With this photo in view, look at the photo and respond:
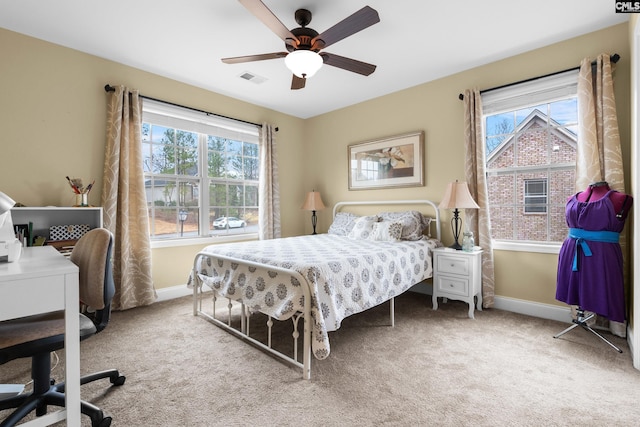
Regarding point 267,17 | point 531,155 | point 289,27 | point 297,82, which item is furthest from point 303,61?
point 531,155

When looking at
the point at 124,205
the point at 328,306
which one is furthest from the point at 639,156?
the point at 124,205

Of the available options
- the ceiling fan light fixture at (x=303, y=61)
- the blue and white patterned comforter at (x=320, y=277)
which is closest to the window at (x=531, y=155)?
the blue and white patterned comforter at (x=320, y=277)

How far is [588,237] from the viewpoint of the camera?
92.7 inches

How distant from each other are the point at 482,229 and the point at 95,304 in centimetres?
334

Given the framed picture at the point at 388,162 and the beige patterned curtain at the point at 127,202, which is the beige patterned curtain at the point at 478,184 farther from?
the beige patterned curtain at the point at 127,202

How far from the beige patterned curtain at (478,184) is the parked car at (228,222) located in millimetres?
3024

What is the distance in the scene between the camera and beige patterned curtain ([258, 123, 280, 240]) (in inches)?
175

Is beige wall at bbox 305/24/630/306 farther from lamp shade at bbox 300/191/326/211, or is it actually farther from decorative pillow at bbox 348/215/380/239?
decorative pillow at bbox 348/215/380/239

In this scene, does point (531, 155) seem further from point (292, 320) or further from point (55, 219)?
point (55, 219)

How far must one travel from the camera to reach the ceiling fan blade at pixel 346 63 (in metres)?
2.41

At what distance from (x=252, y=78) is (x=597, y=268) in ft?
12.6

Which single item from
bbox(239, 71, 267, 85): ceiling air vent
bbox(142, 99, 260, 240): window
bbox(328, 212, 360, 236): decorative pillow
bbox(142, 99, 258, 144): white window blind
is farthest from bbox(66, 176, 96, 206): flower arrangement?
bbox(328, 212, 360, 236): decorative pillow

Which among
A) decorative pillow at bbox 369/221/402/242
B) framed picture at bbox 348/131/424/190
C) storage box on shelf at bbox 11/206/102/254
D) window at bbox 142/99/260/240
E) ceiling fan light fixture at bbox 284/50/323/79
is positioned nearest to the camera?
ceiling fan light fixture at bbox 284/50/323/79

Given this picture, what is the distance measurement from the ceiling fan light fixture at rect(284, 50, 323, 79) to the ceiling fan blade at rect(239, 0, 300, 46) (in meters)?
0.11
